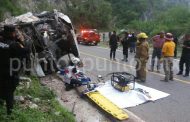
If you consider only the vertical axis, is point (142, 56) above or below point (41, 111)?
above

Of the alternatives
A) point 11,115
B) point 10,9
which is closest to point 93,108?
point 11,115

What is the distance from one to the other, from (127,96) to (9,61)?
3905mm

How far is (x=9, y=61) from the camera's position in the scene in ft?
24.1

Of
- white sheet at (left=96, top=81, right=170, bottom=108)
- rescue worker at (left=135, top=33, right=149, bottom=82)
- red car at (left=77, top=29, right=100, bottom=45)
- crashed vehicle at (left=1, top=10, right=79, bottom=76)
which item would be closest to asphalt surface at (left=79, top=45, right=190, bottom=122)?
white sheet at (left=96, top=81, right=170, bottom=108)

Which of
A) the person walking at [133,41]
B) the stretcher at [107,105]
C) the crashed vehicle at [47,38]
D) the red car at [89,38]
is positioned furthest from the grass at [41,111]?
the red car at [89,38]

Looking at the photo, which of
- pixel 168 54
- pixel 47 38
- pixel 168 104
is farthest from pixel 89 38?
pixel 168 104

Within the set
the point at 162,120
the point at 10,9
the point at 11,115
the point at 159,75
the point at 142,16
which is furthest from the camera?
the point at 142,16

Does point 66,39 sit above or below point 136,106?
above

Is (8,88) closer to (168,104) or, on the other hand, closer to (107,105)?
(107,105)

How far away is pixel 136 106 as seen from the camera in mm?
9477

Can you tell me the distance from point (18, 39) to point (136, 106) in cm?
366

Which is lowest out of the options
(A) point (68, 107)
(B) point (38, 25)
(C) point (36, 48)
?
(A) point (68, 107)

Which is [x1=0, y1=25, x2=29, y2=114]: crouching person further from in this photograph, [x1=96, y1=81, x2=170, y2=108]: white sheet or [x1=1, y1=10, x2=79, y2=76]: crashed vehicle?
[x1=1, y1=10, x2=79, y2=76]: crashed vehicle

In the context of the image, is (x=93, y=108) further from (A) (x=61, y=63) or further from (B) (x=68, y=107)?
(A) (x=61, y=63)
